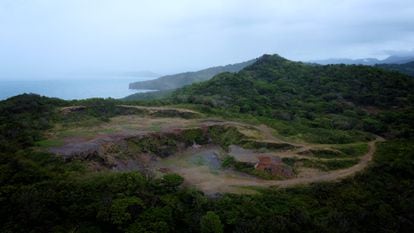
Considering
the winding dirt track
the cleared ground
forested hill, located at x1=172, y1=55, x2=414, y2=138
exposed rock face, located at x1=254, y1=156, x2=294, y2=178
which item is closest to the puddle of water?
the cleared ground

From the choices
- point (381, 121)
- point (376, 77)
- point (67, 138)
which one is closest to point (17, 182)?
point (67, 138)

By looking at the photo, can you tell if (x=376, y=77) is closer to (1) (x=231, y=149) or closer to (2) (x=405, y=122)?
(2) (x=405, y=122)

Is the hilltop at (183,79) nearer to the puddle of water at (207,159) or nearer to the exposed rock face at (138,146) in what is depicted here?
the exposed rock face at (138,146)

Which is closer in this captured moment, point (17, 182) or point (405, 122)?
point (17, 182)

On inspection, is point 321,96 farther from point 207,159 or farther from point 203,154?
point 207,159

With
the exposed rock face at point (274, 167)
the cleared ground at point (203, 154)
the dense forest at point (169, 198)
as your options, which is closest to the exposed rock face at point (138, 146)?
the cleared ground at point (203, 154)

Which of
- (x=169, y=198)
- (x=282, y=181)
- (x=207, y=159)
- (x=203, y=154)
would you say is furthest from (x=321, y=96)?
(x=169, y=198)

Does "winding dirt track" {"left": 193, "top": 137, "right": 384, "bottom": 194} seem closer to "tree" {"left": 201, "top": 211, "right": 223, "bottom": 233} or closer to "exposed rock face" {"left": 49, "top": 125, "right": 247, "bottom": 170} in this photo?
"tree" {"left": 201, "top": 211, "right": 223, "bottom": 233}
